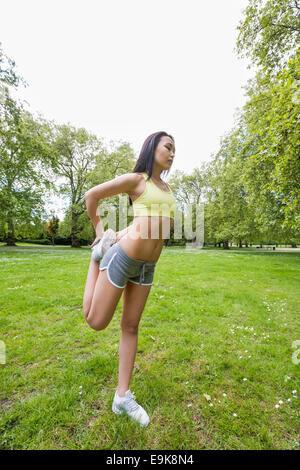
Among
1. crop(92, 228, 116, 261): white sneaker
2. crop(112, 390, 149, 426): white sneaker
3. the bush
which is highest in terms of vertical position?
crop(92, 228, 116, 261): white sneaker

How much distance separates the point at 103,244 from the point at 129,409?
1820 mm

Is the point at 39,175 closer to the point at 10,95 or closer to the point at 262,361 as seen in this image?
the point at 10,95

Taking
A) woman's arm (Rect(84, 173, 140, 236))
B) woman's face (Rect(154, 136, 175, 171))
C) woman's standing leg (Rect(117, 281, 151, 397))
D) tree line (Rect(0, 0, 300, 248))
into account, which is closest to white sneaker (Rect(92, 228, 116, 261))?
woman's arm (Rect(84, 173, 140, 236))

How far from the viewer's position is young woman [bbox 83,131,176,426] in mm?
1719

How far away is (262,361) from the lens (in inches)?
121

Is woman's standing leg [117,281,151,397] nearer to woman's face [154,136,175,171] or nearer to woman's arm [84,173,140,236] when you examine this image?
woman's arm [84,173,140,236]

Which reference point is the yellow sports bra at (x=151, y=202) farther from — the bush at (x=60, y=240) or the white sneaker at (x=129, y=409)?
the bush at (x=60, y=240)

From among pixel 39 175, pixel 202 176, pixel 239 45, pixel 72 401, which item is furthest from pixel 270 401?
pixel 202 176

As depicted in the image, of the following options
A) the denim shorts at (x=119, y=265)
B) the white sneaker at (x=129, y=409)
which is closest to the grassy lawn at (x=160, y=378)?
the white sneaker at (x=129, y=409)

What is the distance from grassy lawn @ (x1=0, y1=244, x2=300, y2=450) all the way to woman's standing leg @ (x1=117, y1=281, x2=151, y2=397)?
1.36 ft

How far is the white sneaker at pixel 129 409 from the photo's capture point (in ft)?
6.47

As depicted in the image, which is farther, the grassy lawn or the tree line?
the tree line

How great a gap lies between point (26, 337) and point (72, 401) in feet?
6.48

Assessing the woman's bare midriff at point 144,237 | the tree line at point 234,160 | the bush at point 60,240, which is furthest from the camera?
the bush at point 60,240
